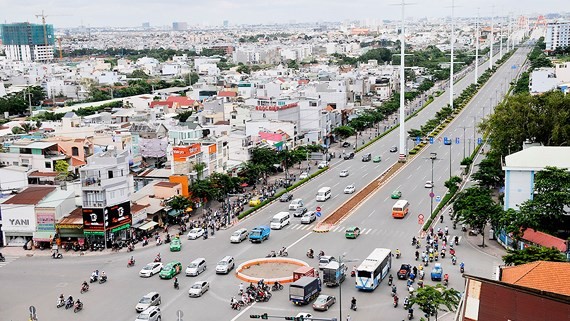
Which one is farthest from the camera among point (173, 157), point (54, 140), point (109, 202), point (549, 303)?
point (54, 140)

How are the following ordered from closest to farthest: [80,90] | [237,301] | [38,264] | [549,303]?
[549,303] → [237,301] → [38,264] → [80,90]

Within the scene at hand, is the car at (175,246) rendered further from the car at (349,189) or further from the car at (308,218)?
the car at (349,189)

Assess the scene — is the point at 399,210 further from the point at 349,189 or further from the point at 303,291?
the point at 303,291

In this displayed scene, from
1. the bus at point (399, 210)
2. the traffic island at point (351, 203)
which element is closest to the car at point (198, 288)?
the traffic island at point (351, 203)

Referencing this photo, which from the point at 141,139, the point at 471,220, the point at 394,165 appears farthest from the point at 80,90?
the point at 471,220

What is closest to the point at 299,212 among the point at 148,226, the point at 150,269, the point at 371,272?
the point at 148,226

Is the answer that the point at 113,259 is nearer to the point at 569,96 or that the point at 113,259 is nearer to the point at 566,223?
the point at 566,223

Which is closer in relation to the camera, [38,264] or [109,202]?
[38,264]
